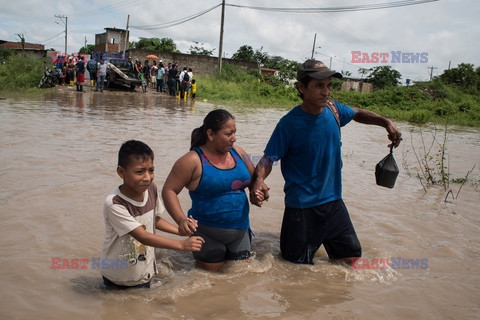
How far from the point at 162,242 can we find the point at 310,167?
4.63ft

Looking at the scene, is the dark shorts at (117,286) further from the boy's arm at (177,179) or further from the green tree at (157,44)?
the green tree at (157,44)

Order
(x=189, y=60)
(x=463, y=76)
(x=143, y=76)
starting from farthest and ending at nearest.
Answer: (x=463, y=76)
(x=189, y=60)
(x=143, y=76)

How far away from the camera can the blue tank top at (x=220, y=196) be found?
11.0ft

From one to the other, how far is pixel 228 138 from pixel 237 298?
3.76ft

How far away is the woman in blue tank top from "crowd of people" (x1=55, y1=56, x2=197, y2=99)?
63.8 feet

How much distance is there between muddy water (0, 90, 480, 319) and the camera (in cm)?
299

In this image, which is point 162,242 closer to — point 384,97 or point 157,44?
point 384,97

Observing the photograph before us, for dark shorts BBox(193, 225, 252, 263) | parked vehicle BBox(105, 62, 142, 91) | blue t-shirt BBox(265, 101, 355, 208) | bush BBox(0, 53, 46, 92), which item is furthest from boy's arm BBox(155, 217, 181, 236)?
parked vehicle BBox(105, 62, 142, 91)

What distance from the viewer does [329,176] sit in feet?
11.8

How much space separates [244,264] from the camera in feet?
12.0

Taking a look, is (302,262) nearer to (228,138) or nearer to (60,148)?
(228,138)

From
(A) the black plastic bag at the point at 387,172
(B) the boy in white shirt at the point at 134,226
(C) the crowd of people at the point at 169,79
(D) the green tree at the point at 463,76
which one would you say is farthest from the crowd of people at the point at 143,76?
(D) the green tree at the point at 463,76

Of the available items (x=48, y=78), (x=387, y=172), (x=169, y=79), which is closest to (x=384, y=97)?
(x=169, y=79)

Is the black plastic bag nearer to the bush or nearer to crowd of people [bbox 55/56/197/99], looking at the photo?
the bush
